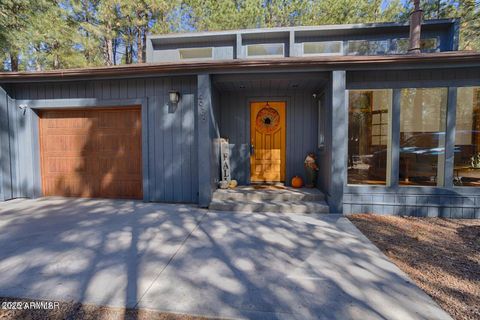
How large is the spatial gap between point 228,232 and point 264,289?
4.56 feet

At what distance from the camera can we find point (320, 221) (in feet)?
12.7

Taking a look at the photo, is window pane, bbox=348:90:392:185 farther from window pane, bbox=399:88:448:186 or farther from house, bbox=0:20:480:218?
window pane, bbox=399:88:448:186

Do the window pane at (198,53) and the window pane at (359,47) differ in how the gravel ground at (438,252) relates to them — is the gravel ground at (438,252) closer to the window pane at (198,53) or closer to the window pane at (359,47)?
the window pane at (359,47)

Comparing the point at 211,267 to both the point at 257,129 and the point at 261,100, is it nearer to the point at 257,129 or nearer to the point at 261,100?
the point at 257,129

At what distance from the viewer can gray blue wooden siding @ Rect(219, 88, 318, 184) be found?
564 centimetres

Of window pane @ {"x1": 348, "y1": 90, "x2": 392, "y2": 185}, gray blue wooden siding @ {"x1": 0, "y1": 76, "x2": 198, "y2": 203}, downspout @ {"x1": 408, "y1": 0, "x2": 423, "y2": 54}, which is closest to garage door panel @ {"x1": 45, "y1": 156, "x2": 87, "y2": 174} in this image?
gray blue wooden siding @ {"x1": 0, "y1": 76, "x2": 198, "y2": 203}

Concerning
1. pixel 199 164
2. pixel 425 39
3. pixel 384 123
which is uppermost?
pixel 425 39

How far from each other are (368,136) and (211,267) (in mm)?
3755

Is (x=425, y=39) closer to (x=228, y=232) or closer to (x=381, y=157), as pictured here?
(x=381, y=157)

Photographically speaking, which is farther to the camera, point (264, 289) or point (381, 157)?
point (381, 157)

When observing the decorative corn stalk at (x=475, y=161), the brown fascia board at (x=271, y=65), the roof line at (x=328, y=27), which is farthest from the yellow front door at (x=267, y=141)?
the decorative corn stalk at (x=475, y=161)

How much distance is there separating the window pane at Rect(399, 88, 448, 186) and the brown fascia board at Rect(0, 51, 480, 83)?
55 centimetres

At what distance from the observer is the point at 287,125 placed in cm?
572

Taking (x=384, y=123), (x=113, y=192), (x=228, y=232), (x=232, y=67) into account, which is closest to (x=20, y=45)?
(x=113, y=192)
